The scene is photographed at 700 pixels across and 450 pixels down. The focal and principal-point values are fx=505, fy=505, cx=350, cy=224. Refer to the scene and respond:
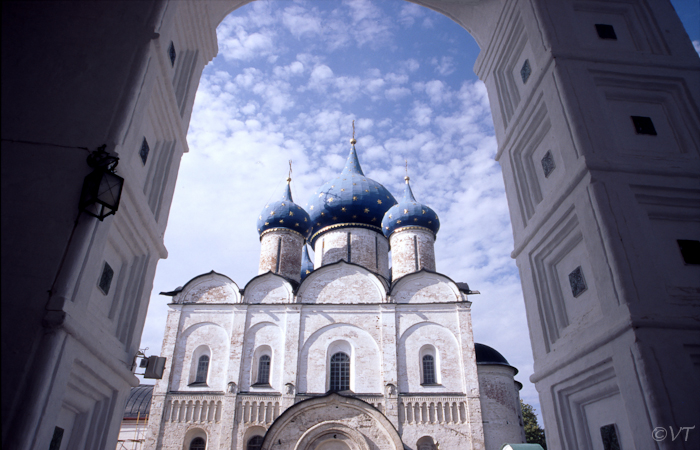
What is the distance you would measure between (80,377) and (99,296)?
2.37 ft

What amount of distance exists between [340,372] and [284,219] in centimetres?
694

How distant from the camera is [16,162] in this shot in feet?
11.1

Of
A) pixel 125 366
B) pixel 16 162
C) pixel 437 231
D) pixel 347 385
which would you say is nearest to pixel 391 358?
pixel 347 385

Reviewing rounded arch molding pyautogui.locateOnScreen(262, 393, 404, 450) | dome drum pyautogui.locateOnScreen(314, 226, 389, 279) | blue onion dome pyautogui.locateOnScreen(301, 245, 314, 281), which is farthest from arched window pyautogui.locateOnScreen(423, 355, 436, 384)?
blue onion dome pyautogui.locateOnScreen(301, 245, 314, 281)

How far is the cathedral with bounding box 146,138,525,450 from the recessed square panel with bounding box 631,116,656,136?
9976mm

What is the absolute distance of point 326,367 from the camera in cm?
1476

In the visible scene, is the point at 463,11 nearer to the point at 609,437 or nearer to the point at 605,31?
the point at 605,31

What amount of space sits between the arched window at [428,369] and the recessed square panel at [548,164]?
421 inches

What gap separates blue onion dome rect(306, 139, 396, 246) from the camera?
20.6m

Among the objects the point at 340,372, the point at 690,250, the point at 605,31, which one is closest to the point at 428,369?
the point at 340,372

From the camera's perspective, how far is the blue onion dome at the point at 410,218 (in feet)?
63.4

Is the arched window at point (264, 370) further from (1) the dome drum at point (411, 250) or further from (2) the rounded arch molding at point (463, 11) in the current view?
(2) the rounded arch molding at point (463, 11)

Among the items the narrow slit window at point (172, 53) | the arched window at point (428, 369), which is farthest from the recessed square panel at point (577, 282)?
the arched window at point (428, 369)

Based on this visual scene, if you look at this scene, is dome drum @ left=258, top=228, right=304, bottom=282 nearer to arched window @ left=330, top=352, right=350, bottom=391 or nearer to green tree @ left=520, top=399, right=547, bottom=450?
arched window @ left=330, top=352, right=350, bottom=391
